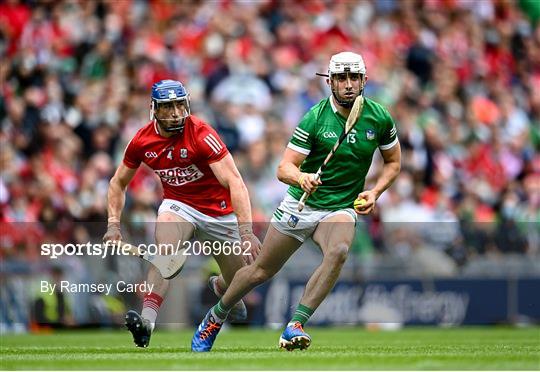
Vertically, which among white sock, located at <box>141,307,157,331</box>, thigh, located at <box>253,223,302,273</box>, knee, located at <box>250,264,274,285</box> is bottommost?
white sock, located at <box>141,307,157,331</box>

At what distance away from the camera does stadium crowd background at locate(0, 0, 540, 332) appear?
64.0 feet

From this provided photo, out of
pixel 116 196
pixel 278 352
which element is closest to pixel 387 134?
pixel 278 352

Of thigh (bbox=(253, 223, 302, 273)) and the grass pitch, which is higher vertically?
thigh (bbox=(253, 223, 302, 273))

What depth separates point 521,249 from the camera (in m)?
19.6

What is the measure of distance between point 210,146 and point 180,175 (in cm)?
52

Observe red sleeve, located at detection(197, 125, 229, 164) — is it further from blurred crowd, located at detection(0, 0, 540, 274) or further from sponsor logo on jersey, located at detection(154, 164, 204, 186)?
blurred crowd, located at detection(0, 0, 540, 274)

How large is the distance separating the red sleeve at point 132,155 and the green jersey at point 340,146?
151 centimetres

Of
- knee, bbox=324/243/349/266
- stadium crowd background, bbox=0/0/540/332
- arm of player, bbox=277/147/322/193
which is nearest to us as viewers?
arm of player, bbox=277/147/322/193

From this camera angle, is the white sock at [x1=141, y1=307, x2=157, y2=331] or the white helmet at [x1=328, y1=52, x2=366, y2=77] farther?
the white sock at [x1=141, y1=307, x2=157, y2=331]

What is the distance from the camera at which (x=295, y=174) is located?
12.1 m

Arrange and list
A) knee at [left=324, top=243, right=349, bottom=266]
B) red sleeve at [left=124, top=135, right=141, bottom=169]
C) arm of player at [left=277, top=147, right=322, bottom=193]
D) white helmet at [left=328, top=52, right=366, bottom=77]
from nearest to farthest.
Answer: arm of player at [left=277, top=147, right=322, bottom=193], knee at [left=324, top=243, right=349, bottom=266], white helmet at [left=328, top=52, right=366, bottom=77], red sleeve at [left=124, top=135, right=141, bottom=169]

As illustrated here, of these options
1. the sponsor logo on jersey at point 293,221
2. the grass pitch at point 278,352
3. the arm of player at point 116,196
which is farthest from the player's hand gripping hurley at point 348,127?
the arm of player at point 116,196

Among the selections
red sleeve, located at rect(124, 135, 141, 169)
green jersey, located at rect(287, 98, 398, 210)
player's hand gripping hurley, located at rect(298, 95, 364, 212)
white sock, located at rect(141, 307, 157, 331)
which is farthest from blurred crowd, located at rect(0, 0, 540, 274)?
player's hand gripping hurley, located at rect(298, 95, 364, 212)

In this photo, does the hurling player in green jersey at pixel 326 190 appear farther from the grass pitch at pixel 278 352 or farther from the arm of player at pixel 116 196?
the arm of player at pixel 116 196
